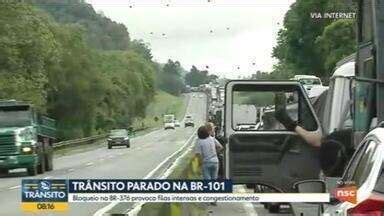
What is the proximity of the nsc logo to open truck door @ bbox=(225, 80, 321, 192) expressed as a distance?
460 cm

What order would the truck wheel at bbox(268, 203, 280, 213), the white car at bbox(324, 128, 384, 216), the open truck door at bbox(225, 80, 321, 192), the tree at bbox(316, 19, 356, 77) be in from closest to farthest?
the white car at bbox(324, 128, 384, 216) → the open truck door at bbox(225, 80, 321, 192) → the truck wheel at bbox(268, 203, 280, 213) → the tree at bbox(316, 19, 356, 77)

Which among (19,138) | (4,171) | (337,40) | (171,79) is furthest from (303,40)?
(171,79)

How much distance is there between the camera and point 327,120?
1342 centimetres

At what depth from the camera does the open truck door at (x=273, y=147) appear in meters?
12.5

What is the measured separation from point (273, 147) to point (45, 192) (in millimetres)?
5155

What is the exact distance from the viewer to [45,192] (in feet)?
27.0

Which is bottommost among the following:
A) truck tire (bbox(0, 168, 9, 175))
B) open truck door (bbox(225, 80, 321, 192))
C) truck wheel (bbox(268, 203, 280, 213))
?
truck tire (bbox(0, 168, 9, 175))

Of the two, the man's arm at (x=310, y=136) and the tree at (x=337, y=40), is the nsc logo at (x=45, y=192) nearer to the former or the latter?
the man's arm at (x=310, y=136)

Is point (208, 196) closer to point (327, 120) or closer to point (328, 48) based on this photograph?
point (327, 120)

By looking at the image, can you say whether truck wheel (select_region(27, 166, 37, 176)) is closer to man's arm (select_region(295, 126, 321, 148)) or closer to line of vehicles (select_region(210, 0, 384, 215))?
line of vehicles (select_region(210, 0, 384, 215))

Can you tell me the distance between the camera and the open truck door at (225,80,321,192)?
1250cm

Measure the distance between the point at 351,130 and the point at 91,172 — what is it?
855 inches

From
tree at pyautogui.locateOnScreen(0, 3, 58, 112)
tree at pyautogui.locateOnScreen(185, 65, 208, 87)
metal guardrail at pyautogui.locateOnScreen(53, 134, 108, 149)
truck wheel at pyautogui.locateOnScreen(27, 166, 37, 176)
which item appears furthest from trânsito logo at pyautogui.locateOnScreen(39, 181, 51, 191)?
tree at pyautogui.locateOnScreen(185, 65, 208, 87)

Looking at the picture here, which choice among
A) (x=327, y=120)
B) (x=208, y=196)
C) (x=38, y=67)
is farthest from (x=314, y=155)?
(x=38, y=67)
